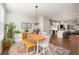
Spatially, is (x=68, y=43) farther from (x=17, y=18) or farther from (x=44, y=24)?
(x=17, y=18)

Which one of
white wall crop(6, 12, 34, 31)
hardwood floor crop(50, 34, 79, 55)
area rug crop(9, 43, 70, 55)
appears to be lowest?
area rug crop(9, 43, 70, 55)

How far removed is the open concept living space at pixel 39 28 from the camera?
2.25 m

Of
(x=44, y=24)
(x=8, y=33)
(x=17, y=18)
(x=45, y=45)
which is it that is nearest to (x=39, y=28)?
(x=44, y=24)

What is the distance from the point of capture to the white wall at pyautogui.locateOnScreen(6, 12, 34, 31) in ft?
7.37

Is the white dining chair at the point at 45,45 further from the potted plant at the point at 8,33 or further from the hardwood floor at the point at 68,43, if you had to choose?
the potted plant at the point at 8,33

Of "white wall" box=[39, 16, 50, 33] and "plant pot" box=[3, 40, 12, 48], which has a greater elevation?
"white wall" box=[39, 16, 50, 33]

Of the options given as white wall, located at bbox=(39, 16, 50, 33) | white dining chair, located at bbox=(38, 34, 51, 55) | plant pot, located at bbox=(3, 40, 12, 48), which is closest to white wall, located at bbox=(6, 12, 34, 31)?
white wall, located at bbox=(39, 16, 50, 33)

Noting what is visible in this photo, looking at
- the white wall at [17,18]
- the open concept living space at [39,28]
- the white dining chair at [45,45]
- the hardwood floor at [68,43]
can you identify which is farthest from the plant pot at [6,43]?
the hardwood floor at [68,43]

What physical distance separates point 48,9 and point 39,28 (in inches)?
14.2

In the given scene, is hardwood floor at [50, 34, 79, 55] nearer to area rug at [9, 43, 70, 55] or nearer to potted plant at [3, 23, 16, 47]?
area rug at [9, 43, 70, 55]

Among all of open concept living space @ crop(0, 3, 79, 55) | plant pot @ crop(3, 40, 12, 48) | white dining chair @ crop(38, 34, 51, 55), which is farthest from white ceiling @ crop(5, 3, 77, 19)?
plant pot @ crop(3, 40, 12, 48)

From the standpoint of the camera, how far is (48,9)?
7.49 feet
